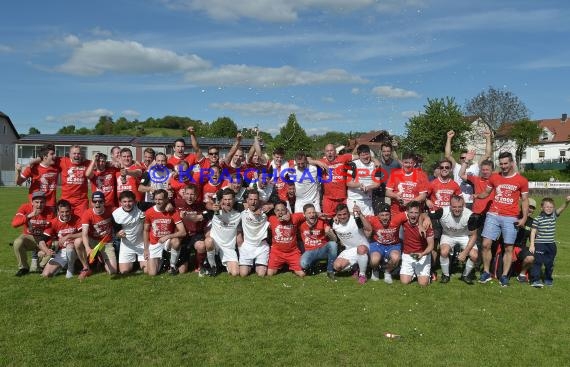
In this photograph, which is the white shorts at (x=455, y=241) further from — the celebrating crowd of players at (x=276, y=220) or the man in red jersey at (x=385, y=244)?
the man in red jersey at (x=385, y=244)

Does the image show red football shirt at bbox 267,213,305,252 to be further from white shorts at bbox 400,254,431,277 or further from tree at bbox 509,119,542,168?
tree at bbox 509,119,542,168

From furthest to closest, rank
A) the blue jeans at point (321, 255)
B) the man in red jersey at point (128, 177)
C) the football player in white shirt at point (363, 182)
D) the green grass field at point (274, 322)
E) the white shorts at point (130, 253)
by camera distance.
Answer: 1. the man in red jersey at point (128, 177)
2. the football player in white shirt at point (363, 182)
3. the white shorts at point (130, 253)
4. the blue jeans at point (321, 255)
5. the green grass field at point (274, 322)

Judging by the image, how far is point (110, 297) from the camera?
244 inches

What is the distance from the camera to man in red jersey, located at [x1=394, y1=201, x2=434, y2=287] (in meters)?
7.27

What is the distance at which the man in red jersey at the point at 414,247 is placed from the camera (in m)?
7.27

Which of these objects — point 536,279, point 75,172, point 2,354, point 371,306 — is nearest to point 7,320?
point 2,354

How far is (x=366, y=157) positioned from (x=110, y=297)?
5.01m

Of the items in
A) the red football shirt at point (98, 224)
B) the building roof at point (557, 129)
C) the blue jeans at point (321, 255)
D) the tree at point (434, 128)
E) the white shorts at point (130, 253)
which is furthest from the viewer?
the building roof at point (557, 129)

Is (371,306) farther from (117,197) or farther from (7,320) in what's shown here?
(117,197)

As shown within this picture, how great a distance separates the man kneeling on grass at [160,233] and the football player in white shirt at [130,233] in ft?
0.61

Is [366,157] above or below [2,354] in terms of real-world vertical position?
above

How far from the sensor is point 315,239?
25.7 ft

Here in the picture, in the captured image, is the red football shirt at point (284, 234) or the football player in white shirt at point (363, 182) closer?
the red football shirt at point (284, 234)

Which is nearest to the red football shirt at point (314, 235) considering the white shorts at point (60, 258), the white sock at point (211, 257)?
the white sock at point (211, 257)
